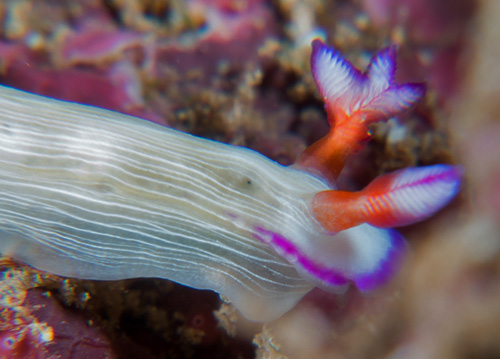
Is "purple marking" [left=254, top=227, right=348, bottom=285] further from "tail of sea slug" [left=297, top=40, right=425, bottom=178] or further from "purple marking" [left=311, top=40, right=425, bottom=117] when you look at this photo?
"purple marking" [left=311, top=40, right=425, bottom=117]

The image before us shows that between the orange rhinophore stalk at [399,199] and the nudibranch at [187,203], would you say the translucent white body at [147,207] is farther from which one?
the orange rhinophore stalk at [399,199]

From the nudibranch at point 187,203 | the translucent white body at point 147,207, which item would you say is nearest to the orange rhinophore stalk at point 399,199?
the nudibranch at point 187,203

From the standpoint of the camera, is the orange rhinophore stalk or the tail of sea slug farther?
the tail of sea slug

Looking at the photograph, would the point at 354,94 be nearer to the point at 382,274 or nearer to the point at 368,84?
the point at 368,84

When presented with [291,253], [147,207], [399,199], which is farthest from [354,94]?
[147,207]

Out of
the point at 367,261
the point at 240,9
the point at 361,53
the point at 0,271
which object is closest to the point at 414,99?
the point at 367,261

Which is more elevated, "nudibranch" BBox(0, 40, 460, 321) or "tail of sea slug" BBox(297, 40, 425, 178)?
"tail of sea slug" BBox(297, 40, 425, 178)

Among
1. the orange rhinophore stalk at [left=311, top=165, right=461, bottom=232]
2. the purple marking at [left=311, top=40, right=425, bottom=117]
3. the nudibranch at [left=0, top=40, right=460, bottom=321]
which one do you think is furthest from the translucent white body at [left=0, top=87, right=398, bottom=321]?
the purple marking at [left=311, top=40, right=425, bottom=117]
